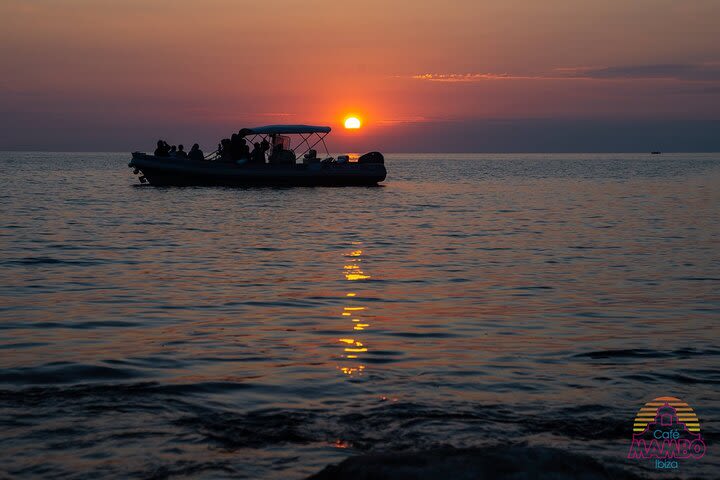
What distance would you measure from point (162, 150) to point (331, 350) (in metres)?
47.0

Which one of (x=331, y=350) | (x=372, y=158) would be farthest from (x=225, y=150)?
(x=331, y=350)

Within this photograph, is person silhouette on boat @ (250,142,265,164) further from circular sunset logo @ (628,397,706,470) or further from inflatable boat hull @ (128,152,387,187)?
circular sunset logo @ (628,397,706,470)

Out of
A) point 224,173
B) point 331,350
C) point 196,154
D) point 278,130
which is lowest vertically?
point 331,350

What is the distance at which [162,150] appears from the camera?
5494 centimetres

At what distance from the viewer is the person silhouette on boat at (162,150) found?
179 feet

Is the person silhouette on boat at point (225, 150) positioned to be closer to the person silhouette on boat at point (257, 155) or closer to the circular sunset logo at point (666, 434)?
the person silhouette on boat at point (257, 155)

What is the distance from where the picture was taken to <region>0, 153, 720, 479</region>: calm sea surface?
6.80 metres

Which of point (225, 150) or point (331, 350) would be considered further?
point (225, 150)

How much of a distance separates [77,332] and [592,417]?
6.91 m

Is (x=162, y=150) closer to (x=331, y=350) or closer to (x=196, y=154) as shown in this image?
(x=196, y=154)

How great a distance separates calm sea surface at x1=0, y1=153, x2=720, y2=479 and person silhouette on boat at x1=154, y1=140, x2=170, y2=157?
31.0 metres

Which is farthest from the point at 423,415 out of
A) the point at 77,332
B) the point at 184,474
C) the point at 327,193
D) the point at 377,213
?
the point at 327,193

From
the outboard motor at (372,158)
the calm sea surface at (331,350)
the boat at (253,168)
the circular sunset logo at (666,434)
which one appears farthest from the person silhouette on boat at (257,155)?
the circular sunset logo at (666,434)

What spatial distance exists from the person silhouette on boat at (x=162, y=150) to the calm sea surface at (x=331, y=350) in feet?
102
